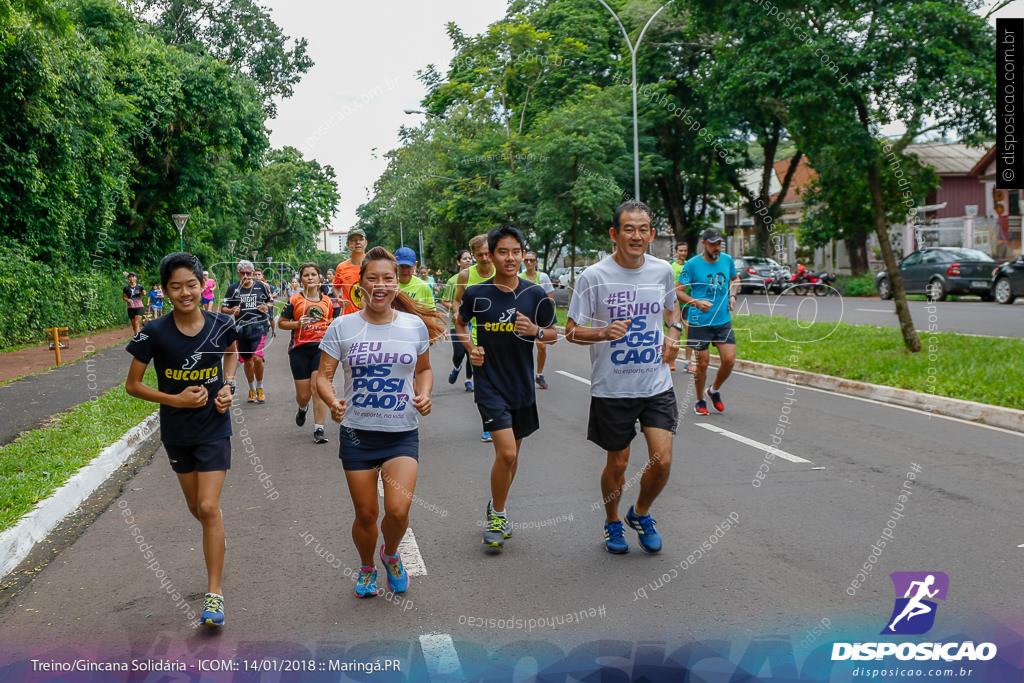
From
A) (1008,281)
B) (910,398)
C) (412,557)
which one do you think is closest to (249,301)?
(412,557)

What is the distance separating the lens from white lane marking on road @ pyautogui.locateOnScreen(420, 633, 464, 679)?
3582 mm

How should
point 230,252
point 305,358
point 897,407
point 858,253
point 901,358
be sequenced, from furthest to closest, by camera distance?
point 230,252
point 858,253
point 901,358
point 897,407
point 305,358

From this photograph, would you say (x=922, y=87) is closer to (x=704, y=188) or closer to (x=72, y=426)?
(x=72, y=426)

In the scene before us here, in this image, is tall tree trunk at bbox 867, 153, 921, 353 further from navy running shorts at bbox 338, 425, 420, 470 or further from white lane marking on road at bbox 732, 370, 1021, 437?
navy running shorts at bbox 338, 425, 420, 470

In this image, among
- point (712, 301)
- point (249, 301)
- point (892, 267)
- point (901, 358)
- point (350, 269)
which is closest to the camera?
point (350, 269)

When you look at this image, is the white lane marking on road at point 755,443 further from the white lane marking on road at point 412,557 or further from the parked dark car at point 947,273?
the parked dark car at point 947,273

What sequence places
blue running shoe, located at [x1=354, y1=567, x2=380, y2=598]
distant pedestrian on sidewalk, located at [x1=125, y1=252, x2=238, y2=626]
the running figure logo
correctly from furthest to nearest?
blue running shoe, located at [x1=354, y1=567, x2=380, y2=598]
distant pedestrian on sidewalk, located at [x1=125, y1=252, x2=238, y2=626]
the running figure logo

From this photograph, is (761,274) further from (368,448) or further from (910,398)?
(368,448)

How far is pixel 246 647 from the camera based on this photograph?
386 cm

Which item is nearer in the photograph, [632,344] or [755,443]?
[632,344]

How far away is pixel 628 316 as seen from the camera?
191 inches

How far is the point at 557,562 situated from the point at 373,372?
1.53 metres

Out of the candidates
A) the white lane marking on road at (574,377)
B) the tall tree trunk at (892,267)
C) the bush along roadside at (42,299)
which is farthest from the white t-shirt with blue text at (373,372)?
the bush along roadside at (42,299)

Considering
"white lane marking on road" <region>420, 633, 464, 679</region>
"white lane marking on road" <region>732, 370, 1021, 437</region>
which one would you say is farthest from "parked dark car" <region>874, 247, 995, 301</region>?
"white lane marking on road" <region>420, 633, 464, 679</region>
